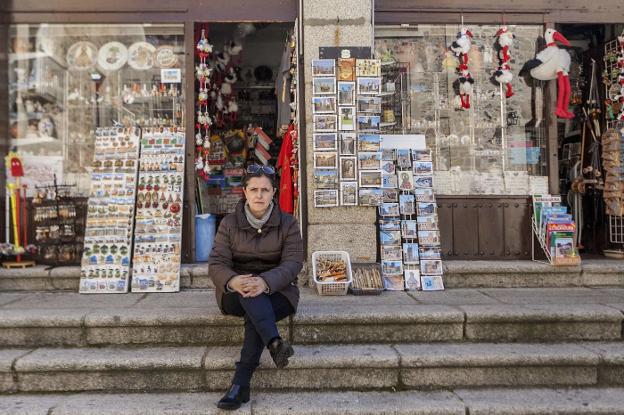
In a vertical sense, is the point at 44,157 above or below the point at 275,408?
above

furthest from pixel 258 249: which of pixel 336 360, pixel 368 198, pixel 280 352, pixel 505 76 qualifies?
pixel 505 76

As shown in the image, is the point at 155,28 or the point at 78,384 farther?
the point at 155,28

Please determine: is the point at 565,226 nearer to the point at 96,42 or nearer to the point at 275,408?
the point at 275,408

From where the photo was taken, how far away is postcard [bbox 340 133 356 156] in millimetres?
5406

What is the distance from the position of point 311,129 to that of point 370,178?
850 millimetres

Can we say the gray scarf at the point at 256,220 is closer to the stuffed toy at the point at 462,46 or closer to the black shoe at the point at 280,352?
the black shoe at the point at 280,352

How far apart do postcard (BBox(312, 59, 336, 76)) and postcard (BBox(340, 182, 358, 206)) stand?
122 centimetres

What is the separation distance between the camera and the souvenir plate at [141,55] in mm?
6121

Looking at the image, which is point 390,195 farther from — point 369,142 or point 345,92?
point 345,92

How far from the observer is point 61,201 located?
18.7 ft

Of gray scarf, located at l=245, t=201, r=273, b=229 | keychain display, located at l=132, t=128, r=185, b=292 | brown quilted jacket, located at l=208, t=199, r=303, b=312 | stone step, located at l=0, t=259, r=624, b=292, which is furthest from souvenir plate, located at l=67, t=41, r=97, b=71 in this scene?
gray scarf, located at l=245, t=201, r=273, b=229

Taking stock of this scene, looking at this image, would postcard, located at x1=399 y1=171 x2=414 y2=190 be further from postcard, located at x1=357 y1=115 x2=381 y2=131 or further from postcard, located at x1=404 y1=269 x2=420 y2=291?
postcard, located at x1=404 y1=269 x2=420 y2=291

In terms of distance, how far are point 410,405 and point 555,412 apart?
3.19 ft

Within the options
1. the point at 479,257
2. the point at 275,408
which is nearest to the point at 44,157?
the point at 275,408
